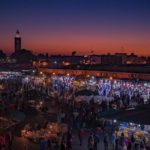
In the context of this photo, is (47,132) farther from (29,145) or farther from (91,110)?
(91,110)

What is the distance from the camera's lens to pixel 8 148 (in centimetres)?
1866

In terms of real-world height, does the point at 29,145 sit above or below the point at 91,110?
below

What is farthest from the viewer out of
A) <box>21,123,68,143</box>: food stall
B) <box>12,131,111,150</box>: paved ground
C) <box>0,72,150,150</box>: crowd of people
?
<box>21,123,68,143</box>: food stall

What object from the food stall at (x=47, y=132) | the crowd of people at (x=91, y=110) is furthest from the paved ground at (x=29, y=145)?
the food stall at (x=47, y=132)

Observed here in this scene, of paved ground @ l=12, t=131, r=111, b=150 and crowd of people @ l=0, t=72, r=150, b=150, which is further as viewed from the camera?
paved ground @ l=12, t=131, r=111, b=150

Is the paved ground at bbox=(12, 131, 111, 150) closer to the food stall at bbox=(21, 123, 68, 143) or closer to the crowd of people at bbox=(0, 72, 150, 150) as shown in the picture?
the crowd of people at bbox=(0, 72, 150, 150)

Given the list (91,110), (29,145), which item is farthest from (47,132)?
(91,110)

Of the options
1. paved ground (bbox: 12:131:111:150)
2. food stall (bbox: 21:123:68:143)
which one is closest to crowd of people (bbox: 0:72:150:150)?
paved ground (bbox: 12:131:111:150)

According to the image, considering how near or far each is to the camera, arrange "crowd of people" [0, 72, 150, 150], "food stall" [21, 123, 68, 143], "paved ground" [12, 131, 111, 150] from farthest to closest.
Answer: "food stall" [21, 123, 68, 143] → "paved ground" [12, 131, 111, 150] → "crowd of people" [0, 72, 150, 150]

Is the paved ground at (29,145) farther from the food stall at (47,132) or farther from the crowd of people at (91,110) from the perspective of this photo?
the food stall at (47,132)

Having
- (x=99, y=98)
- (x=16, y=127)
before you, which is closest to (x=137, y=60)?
(x=99, y=98)

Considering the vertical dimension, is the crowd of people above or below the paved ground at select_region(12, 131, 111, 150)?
above

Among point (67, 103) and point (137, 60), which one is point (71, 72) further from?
point (137, 60)

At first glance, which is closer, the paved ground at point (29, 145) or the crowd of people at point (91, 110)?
the crowd of people at point (91, 110)
